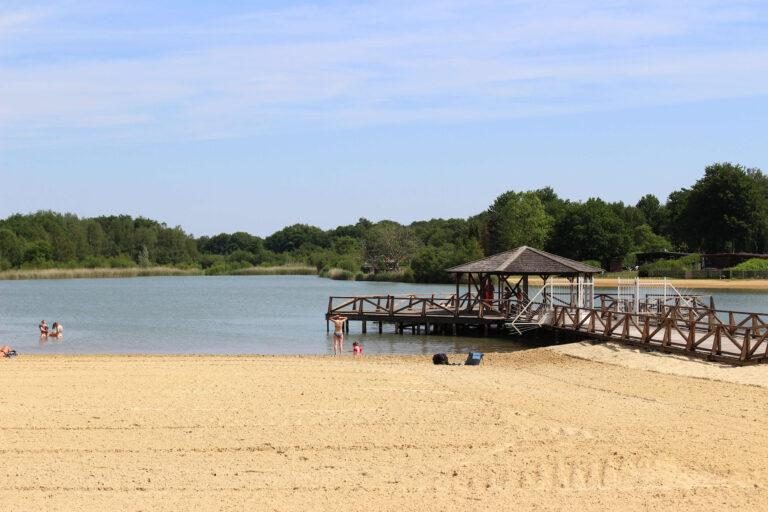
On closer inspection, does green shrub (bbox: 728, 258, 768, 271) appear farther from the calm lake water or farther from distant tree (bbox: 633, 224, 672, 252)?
distant tree (bbox: 633, 224, 672, 252)

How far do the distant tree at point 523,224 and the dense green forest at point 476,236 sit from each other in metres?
0.12

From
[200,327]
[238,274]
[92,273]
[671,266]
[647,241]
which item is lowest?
[200,327]

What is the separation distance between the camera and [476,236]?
109125 millimetres

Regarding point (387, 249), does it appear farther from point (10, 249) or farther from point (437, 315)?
point (437, 315)

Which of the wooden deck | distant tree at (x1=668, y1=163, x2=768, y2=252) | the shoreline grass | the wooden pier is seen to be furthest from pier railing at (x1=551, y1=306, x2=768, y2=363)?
the shoreline grass

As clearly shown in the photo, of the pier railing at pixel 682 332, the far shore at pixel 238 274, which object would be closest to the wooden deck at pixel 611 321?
the pier railing at pixel 682 332

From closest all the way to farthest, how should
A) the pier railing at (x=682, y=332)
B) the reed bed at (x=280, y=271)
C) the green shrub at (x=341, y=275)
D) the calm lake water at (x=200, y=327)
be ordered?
1. the pier railing at (x=682, y=332)
2. the calm lake water at (x=200, y=327)
3. the green shrub at (x=341, y=275)
4. the reed bed at (x=280, y=271)

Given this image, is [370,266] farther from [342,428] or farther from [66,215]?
[342,428]

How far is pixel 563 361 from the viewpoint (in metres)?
23.7

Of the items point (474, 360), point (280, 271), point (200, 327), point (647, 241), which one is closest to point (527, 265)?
point (474, 360)

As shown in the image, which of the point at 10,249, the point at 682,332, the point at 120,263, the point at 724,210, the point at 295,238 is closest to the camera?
the point at 682,332

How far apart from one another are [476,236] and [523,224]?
390 inches

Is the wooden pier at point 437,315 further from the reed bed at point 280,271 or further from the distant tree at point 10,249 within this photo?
the reed bed at point 280,271

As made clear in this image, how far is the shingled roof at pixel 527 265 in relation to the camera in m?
32.7
